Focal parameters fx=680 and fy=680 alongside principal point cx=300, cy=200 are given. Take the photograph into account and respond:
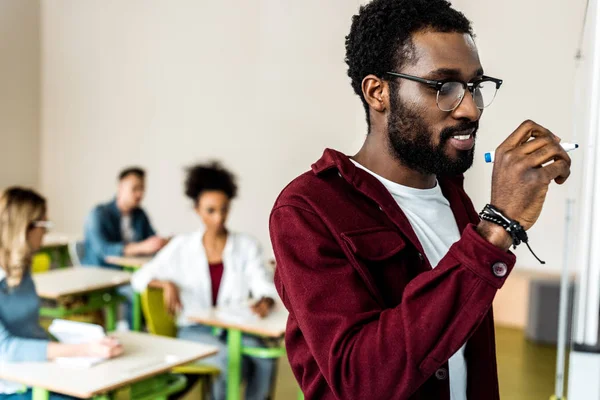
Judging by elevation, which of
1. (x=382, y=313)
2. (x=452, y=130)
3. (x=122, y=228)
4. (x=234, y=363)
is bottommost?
(x=234, y=363)

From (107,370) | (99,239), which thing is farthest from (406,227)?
(99,239)

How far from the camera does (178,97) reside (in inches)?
254

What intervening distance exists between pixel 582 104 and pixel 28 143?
692 centimetres

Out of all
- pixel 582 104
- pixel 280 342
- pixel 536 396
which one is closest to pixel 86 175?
pixel 280 342

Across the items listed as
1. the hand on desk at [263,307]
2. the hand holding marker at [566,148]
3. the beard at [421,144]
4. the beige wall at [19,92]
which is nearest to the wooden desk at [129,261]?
the hand on desk at [263,307]

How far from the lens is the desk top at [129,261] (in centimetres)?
445

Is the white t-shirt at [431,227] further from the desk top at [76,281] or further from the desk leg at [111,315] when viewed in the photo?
the desk leg at [111,315]

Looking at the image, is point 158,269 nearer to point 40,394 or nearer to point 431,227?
point 40,394

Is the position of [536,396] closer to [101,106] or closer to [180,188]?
[180,188]

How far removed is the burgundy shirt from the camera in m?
0.76

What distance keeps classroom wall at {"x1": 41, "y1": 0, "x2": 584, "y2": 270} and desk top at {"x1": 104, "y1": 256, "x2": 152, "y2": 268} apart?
1411 millimetres

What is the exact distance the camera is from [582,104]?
1355 mm

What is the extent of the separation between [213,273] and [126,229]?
1.57m

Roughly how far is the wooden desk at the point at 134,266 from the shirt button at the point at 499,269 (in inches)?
141
